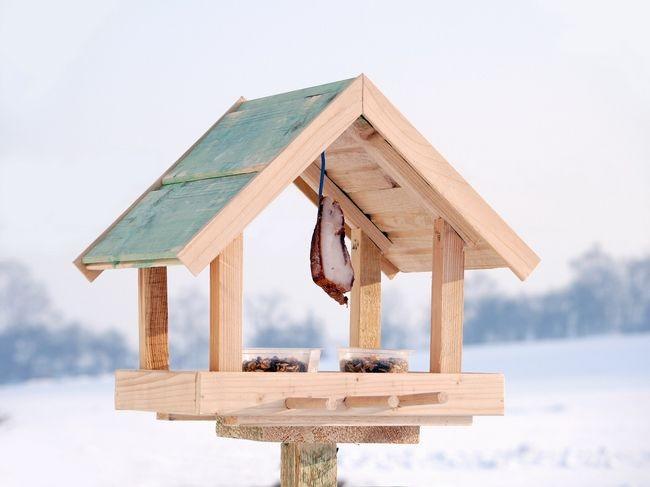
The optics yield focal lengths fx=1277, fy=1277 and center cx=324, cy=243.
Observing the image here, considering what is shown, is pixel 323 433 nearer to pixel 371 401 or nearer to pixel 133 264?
pixel 371 401

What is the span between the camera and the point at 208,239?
3648 mm

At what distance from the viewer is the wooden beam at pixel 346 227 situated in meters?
4.71

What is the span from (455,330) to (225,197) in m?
0.95

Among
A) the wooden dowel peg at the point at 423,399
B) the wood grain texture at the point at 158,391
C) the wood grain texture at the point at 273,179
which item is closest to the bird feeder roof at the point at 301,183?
the wood grain texture at the point at 273,179

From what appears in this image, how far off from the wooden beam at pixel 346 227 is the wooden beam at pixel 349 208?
3 cm

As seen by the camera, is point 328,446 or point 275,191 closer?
point 275,191

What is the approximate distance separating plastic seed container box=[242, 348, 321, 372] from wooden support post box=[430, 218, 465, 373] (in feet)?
1.38

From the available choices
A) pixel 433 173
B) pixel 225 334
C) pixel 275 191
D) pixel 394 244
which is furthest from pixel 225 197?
pixel 394 244

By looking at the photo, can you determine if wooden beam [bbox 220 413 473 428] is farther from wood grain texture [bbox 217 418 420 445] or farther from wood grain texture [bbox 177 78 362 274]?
wood grain texture [bbox 177 78 362 274]

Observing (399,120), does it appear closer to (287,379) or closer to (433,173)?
(433,173)

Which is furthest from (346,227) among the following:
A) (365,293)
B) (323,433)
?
(323,433)

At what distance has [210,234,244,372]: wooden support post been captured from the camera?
3.78 meters

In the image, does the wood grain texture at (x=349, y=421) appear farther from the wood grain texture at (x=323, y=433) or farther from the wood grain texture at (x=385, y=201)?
the wood grain texture at (x=385, y=201)

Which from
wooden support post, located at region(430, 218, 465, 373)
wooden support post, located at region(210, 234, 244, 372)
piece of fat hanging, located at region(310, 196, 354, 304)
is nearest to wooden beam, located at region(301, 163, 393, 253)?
piece of fat hanging, located at region(310, 196, 354, 304)
